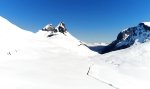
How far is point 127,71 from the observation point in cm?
1689

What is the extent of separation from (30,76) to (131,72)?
28.0 ft

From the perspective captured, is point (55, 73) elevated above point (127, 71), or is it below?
below

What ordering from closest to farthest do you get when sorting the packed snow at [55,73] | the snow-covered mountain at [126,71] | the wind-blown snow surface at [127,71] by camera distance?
the packed snow at [55,73] < the snow-covered mountain at [126,71] < the wind-blown snow surface at [127,71]

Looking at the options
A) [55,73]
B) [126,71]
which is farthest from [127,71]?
[55,73]

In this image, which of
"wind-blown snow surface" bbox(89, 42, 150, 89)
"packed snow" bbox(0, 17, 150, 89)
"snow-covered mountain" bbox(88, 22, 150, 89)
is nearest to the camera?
"packed snow" bbox(0, 17, 150, 89)

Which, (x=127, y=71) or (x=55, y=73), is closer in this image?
(x=55, y=73)

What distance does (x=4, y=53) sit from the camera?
49.4ft

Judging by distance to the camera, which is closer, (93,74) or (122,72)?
(93,74)

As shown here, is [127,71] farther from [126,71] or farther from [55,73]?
[55,73]

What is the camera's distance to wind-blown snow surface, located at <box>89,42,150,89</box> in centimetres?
1378

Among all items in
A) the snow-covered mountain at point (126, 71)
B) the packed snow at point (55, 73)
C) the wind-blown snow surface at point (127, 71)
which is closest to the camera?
the packed snow at point (55, 73)

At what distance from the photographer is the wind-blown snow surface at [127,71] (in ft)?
45.2

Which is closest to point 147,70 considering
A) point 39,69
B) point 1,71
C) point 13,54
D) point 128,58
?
point 128,58

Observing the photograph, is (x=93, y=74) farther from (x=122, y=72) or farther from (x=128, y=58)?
(x=128, y=58)
